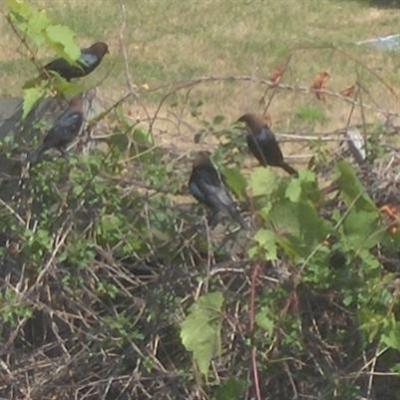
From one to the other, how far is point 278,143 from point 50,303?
2.76ft

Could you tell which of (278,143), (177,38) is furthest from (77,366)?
(177,38)

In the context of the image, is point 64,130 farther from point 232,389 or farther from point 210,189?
point 232,389

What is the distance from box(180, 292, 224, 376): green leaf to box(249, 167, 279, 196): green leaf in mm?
296

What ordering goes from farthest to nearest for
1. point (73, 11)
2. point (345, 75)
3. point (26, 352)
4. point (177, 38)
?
point (73, 11) < point (177, 38) < point (345, 75) < point (26, 352)

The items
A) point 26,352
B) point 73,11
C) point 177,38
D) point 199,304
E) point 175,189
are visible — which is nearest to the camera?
point 199,304

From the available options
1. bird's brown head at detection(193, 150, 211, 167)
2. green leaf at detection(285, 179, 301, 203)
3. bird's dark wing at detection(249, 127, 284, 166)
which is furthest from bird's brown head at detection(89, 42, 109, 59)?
green leaf at detection(285, 179, 301, 203)

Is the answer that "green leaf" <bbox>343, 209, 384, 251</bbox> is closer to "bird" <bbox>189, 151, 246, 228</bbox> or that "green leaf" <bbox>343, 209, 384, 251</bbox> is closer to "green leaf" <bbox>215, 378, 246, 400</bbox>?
"bird" <bbox>189, 151, 246, 228</bbox>

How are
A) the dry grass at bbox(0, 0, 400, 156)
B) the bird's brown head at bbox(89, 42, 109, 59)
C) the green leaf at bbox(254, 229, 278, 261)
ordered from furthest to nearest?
A: the dry grass at bbox(0, 0, 400, 156) < the bird's brown head at bbox(89, 42, 109, 59) < the green leaf at bbox(254, 229, 278, 261)

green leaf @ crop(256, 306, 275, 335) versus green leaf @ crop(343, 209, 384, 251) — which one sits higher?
green leaf @ crop(343, 209, 384, 251)

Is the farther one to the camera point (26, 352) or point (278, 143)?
point (26, 352)

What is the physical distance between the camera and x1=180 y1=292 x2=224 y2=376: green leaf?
12.3 ft

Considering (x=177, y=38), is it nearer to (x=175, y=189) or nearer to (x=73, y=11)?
(x=73, y=11)

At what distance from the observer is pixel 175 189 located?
166 inches

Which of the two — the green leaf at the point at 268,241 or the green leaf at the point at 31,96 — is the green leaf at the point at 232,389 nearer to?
the green leaf at the point at 268,241
